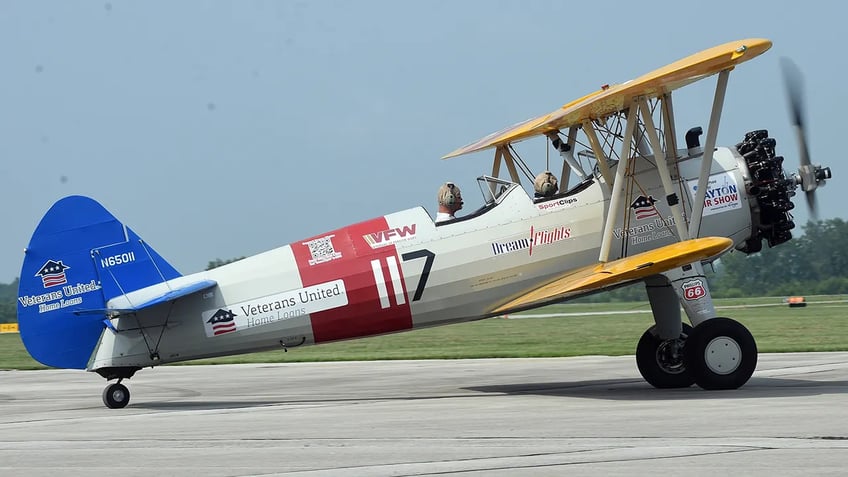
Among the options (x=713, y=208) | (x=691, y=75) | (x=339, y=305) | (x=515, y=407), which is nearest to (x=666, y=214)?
(x=713, y=208)

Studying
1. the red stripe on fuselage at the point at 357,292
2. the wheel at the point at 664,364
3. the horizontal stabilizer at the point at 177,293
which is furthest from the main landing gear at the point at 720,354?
the horizontal stabilizer at the point at 177,293

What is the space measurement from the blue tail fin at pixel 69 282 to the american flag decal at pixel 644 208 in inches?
252

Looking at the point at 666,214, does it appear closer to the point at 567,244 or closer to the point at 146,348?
the point at 567,244

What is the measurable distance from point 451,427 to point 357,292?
3.69 meters

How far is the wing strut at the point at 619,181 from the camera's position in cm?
1294

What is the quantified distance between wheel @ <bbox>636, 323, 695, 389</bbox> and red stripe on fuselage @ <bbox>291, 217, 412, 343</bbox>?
3.46 metres

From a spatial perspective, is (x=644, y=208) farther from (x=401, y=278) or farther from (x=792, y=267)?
(x=792, y=267)

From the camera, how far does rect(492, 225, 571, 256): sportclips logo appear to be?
1362 cm

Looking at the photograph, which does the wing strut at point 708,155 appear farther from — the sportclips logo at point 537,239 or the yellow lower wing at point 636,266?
the sportclips logo at point 537,239

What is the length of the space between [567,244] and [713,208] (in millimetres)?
1981

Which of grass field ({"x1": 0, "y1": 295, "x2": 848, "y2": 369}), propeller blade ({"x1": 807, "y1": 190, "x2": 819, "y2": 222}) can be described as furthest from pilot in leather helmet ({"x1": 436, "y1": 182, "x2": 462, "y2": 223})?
grass field ({"x1": 0, "y1": 295, "x2": 848, "y2": 369})

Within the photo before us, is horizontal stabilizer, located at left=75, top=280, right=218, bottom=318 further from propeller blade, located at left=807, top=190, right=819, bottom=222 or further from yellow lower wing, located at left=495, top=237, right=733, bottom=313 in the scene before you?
propeller blade, located at left=807, top=190, right=819, bottom=222

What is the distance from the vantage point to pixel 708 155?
12.9m

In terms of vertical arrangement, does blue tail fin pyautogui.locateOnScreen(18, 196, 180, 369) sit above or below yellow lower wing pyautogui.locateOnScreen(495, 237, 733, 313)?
above
